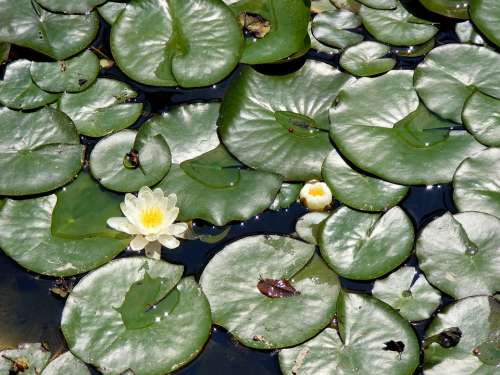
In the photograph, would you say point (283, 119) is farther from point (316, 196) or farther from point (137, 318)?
point (137, 318)

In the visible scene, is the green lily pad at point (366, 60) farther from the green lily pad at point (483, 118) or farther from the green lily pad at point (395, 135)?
the green lily pad at point (483, 118)

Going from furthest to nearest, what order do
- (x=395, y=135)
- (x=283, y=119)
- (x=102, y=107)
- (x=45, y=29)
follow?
(x=45, y=29) < (x=102, y=107) < (x=283, y=119) < (x=395, y=135)

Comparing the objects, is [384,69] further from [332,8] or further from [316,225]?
[316,225]

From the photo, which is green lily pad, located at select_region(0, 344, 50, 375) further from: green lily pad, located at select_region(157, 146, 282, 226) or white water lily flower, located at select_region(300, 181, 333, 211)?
white water lily flower, located at select_region(300, 181, 333, 211)

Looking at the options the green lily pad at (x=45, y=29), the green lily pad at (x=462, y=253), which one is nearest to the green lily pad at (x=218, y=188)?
the green lily pad at (x=462, y=253)

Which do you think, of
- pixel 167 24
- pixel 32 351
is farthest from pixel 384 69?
pixel 32 351

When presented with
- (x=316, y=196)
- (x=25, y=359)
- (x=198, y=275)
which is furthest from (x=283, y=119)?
(x=25, y=359)
